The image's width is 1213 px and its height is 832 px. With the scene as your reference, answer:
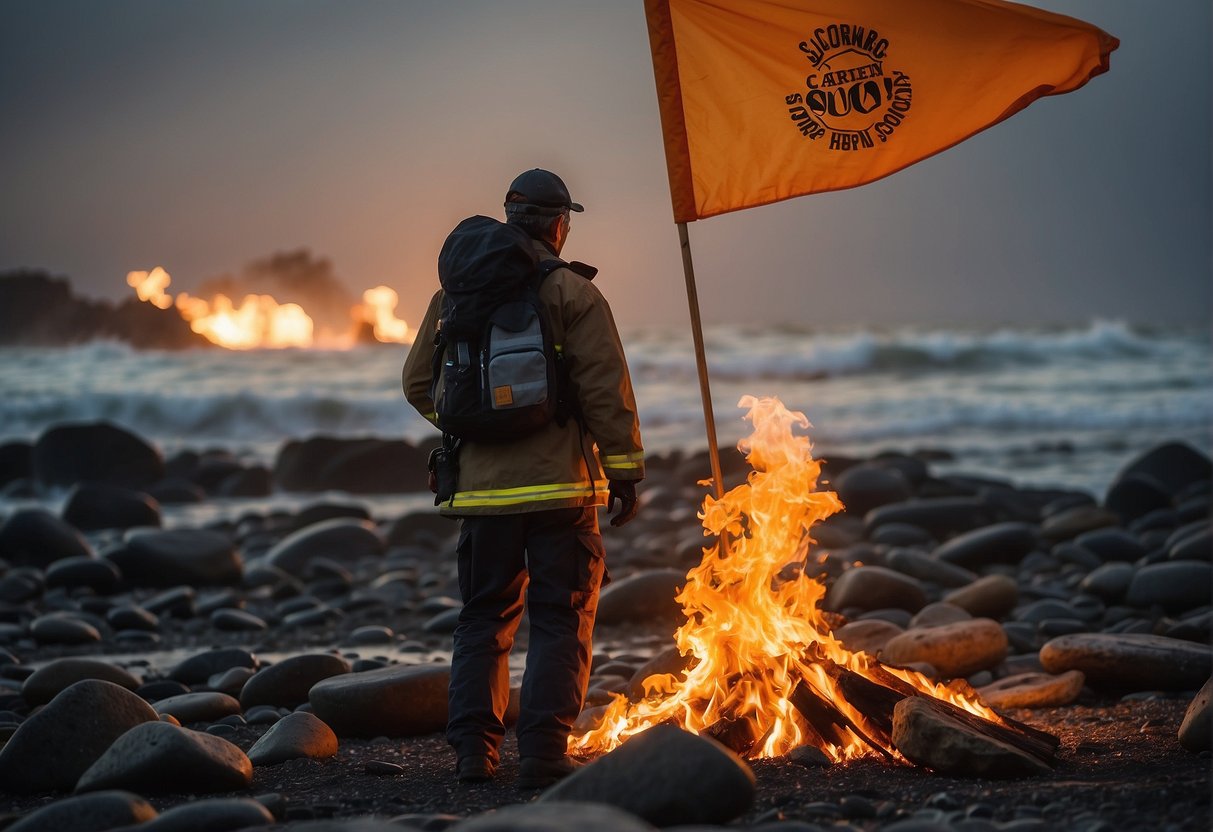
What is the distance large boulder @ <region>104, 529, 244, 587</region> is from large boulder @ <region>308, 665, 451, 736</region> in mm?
6091

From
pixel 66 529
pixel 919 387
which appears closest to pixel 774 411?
pixel 66 529

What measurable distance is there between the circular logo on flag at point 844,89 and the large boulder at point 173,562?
8143 mm

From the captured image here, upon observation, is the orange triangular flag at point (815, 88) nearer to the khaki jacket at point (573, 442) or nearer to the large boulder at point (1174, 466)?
the khaki jacket at point (573, 442)

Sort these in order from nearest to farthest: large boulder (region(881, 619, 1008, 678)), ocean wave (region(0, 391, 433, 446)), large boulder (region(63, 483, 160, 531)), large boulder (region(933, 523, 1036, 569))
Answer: large boulder (region(881, 619, 1008, 678)) → large boulder (region(933, 523, 1036, 569)) → large boulder (region(63, 483, 160, 531)) → ocean wave (region(0, 391, 433, 446))

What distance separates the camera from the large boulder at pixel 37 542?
1298cm

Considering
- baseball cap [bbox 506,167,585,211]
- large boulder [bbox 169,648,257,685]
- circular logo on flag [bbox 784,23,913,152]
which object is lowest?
large boulder [bbox 169,648,257,685]

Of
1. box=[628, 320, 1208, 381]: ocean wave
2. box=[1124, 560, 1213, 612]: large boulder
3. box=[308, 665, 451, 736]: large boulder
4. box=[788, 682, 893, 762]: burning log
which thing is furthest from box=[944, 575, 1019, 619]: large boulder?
box=[628, 320, 1208, 381]: ocean wave

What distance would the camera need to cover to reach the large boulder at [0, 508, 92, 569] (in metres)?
13.0

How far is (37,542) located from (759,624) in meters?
9.73

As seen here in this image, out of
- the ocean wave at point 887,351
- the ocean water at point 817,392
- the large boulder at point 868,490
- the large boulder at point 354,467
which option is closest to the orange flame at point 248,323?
the ocean water at point 817,392

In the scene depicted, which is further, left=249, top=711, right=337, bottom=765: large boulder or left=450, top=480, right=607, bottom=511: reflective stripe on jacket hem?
left=249, top=711, right=337, bottom=765: large boulder

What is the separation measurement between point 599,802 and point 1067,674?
3.83 metres

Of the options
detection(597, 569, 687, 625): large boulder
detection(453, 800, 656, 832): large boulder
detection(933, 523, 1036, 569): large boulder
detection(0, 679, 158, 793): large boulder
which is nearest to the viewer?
detection(453, 800, 656, 832): large boulder

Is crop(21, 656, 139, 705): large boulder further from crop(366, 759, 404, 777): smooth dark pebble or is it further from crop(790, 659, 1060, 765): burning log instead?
crop(790, 659, 1060, 765): burning log
